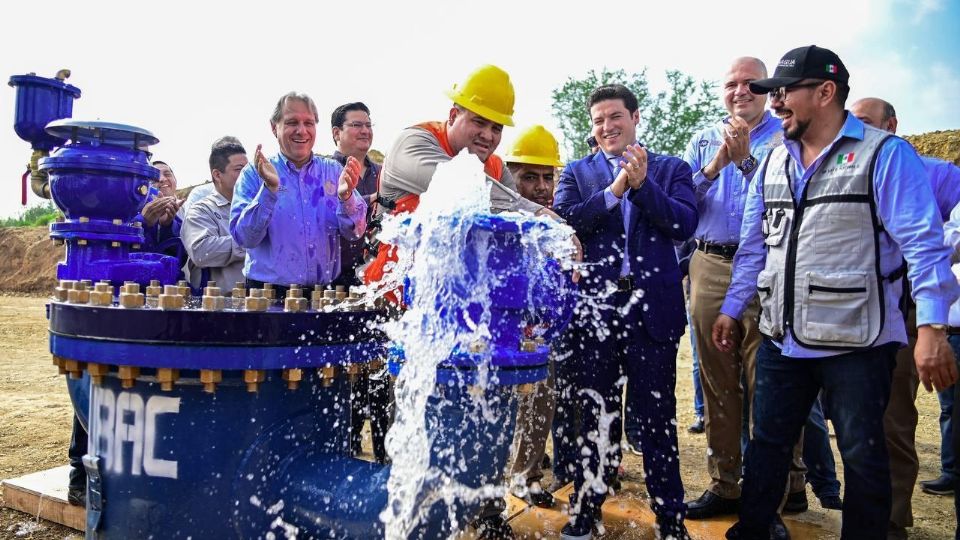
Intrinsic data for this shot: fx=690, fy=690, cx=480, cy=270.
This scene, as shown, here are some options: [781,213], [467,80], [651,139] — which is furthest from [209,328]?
[651,139]

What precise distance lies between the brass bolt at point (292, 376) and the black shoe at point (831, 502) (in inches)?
114

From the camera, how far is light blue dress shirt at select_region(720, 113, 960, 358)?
2.28 m

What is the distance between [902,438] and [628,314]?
137cm

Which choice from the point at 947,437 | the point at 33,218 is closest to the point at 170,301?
the point at 947,437

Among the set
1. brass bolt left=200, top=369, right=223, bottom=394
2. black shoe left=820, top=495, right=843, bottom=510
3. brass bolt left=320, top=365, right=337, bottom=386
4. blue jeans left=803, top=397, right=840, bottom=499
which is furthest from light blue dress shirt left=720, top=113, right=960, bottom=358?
brass bolt left=200, top=369, right=223, bottom=394

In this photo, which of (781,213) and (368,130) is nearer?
(781,213)

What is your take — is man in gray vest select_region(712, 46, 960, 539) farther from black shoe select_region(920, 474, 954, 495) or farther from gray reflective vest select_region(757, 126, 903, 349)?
black shoe select_region(920, 474, 954, 495)

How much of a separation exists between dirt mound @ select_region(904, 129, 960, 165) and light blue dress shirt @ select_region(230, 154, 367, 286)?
1518 centimetres

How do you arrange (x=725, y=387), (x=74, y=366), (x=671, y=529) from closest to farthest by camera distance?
(x=74, y=366), (x=671, y=529), (x=725, y=387)

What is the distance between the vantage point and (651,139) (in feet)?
80.1

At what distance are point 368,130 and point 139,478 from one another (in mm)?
3057

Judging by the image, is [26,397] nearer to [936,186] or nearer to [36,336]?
[36,336]

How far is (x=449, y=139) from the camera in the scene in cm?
262

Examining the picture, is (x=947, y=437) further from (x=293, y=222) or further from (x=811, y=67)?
(x=293, y=222)
